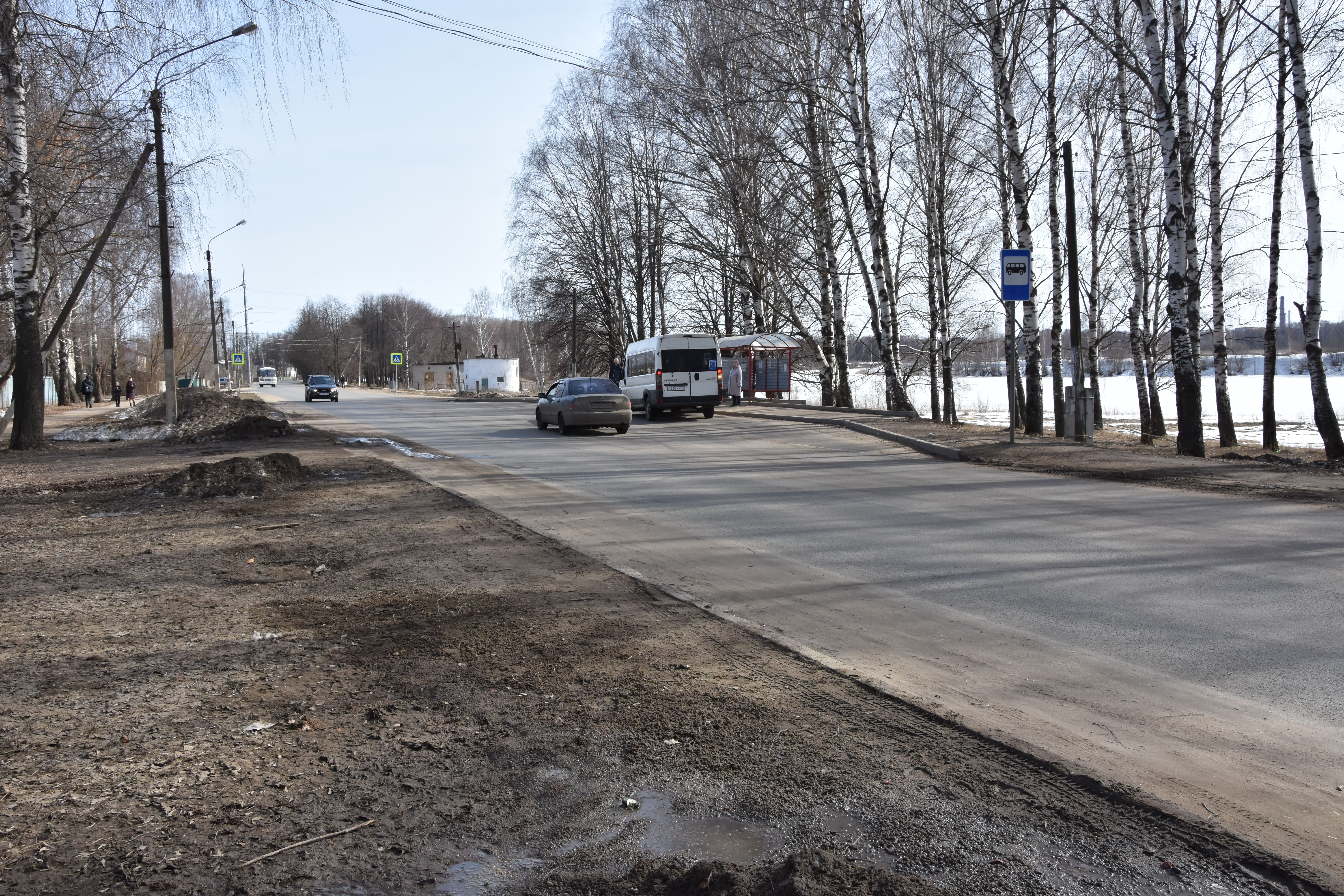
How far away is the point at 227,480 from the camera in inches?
454

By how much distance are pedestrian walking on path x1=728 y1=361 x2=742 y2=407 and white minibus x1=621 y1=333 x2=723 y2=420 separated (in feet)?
20.8

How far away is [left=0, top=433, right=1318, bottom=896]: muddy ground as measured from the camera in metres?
2.78

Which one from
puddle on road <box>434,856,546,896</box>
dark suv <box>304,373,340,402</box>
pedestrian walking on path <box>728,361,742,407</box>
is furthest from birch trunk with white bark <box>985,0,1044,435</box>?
dark suv <box>304,373,340,402</box>

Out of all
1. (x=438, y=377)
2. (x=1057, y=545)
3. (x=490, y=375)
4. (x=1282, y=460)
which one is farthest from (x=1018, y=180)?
(x=438, y=377)

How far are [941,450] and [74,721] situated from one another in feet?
46.0

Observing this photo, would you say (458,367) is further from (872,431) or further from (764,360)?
(872,431)

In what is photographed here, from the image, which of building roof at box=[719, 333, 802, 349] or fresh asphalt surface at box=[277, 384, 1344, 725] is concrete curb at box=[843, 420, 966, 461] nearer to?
fresh asphalt surface at box=[277, 384, 1344, 725]

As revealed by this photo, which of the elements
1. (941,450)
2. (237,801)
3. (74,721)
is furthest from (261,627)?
(941,450)

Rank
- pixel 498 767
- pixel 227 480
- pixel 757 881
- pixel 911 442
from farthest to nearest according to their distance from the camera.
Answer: pixel 911 442 < pixel 227 480 < pixel 498 767 < pixel 757 881

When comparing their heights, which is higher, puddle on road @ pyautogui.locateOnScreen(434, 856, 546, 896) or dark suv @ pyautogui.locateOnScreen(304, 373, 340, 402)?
dark suv @ pyautogui.locateOnScreen(304, 373, 340, 402)

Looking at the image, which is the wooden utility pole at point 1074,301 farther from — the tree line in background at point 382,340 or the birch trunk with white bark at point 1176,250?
the tree line in background at point 382,340

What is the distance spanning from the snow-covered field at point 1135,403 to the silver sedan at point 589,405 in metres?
11.0

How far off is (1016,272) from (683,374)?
11.7 m

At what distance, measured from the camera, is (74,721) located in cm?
391
